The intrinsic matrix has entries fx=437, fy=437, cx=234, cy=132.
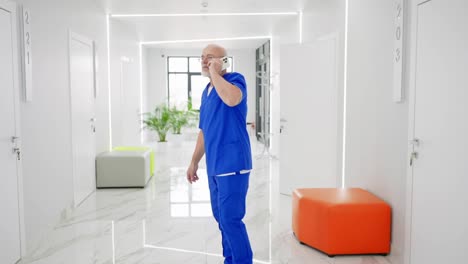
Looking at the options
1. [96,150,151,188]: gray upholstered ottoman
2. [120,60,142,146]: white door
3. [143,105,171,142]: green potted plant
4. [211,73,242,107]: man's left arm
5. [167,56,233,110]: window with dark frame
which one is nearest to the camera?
[211,73,242,107]: man's left arm

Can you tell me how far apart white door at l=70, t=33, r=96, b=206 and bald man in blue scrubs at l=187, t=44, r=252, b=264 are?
101 inches

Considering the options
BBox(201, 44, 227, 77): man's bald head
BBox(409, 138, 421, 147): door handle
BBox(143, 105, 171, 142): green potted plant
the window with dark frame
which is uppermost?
the window with dark frame

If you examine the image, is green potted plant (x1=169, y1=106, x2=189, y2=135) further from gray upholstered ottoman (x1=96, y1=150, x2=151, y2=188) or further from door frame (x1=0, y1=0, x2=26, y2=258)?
door frame (x1=0, y1=0, x2=26, y2=258)

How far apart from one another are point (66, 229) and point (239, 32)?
6.05 metres

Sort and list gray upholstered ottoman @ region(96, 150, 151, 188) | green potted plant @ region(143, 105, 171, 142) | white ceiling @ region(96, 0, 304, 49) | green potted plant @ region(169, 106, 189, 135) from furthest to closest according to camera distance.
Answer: green potted plant @ region(169, 106, 189, 135), green potted plant @ region(143, 105, 171, 142), white ceiling @ region(96, 0, 304, 49), gray upholstered ottoman @ region(96, 150, 151, 188)

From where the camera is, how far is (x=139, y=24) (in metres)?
7.75

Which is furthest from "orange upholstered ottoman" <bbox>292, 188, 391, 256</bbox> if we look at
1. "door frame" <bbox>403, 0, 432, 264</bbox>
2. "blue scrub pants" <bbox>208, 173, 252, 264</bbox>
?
"blue scrub pants" <bbox>208, 173, 252, 264</bbox>

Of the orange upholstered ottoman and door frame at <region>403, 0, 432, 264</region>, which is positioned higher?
door frame at <region>403, 0, 432, 264</region>

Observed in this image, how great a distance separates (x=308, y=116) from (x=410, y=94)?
218cm

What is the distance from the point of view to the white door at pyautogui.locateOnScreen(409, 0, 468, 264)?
89.0 inches

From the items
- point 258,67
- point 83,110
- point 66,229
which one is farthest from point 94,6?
point 258,67

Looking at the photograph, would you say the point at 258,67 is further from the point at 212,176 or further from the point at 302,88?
the point at 212,176

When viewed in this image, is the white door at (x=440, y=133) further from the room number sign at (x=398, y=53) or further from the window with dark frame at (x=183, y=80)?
the window with dark frame at (x=183, y=80)

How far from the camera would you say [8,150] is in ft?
9.80
